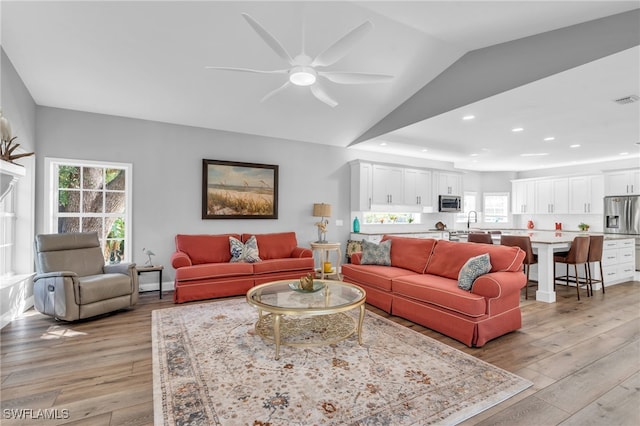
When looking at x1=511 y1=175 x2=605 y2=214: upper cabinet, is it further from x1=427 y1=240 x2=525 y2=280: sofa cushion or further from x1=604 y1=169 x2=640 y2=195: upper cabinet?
x1=427 y1=240 x2=525 y2=280: sofa cushion

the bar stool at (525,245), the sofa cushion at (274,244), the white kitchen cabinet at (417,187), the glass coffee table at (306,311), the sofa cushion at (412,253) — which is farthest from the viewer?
the white kitchen cabinet at (417,187)

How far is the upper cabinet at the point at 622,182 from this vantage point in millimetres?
6646

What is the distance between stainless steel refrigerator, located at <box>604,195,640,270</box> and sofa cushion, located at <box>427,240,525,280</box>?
4852mm

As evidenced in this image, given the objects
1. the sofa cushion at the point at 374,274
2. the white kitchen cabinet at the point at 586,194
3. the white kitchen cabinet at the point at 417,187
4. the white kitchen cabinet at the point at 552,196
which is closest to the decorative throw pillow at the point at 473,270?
the sofa cushion at the point at 374,274

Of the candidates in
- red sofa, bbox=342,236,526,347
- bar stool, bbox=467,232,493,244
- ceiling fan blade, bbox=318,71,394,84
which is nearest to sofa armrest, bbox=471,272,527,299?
red sofa, bbox=342,236,526,347

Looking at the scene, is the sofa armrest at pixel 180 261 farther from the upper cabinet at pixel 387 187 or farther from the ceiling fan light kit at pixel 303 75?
the upper cabinet at pixel 387 187

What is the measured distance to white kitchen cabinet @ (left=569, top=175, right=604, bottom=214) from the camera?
24.2ft

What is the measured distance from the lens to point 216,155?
18.3 ft

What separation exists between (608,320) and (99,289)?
5.87 m

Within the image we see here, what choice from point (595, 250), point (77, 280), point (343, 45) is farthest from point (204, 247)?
point (595, 250)

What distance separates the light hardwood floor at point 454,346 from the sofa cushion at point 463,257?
2.37ft

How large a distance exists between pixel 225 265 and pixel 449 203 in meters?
5.70

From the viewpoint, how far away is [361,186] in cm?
664

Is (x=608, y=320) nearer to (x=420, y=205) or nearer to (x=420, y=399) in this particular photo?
(x=420, y=399)
